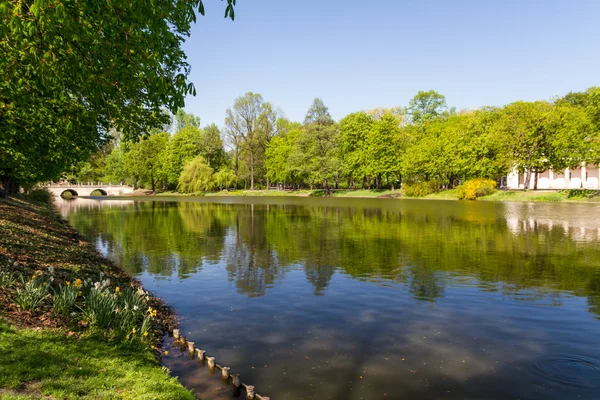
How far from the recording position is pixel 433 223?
36.7 metres

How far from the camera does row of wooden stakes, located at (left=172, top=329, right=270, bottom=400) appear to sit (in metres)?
7.26

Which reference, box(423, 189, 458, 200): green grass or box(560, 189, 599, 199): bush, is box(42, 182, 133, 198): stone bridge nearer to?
box(423, 189, 458, 200): green grass

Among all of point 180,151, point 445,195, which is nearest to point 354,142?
point 445,195

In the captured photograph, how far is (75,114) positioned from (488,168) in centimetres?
7569

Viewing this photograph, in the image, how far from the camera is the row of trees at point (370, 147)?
73938 millimetres

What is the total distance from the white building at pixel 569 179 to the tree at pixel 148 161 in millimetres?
96190

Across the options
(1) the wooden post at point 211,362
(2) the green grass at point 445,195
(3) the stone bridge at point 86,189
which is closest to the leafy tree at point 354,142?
(2) the green grass at point 445,195

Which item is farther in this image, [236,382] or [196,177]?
[196,177]

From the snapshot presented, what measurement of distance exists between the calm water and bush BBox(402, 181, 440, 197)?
58623 millimetres

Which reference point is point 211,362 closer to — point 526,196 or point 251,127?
point 526,196

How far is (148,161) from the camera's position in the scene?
12419 centimetres

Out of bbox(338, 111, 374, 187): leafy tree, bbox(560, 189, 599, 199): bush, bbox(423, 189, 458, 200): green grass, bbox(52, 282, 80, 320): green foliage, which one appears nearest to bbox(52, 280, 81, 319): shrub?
bbox(52, 282, 80, 320): green foliage

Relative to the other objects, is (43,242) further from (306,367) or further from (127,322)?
(306,367)

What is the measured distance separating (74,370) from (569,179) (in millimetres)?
106926
